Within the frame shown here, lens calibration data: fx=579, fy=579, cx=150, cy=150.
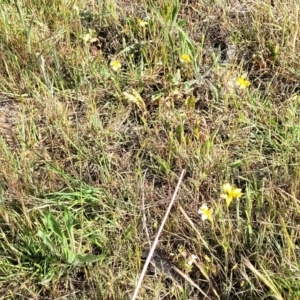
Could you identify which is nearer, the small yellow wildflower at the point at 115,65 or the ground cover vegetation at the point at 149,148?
the ground cover vegetation at the point at 149,148

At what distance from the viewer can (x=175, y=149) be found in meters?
2.03

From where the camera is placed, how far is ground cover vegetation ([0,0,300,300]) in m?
1.77

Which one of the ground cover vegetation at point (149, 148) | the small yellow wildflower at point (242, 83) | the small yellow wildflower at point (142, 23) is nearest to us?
the ground cover vegetation at point (149, 148)

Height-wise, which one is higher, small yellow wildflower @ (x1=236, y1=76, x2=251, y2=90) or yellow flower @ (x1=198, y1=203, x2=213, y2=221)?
small yellow wildflower @ (x1=236, y1=76, x2=251, y2=90)

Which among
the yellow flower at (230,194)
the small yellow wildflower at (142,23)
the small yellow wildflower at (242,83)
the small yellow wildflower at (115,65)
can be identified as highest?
the small yellow wildflower at (142,23)

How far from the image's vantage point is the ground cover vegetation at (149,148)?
5.81ft

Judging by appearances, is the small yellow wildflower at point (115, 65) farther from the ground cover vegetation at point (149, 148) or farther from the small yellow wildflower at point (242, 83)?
the small yellow wildflower at point (242, 83)

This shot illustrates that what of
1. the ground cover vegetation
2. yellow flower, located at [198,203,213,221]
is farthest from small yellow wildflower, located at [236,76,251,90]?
yellow flower, located at [198,203,213,221]

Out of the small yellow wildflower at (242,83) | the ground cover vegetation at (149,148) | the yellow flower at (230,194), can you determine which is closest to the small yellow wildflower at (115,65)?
the ground cover vegetation at (149,148)

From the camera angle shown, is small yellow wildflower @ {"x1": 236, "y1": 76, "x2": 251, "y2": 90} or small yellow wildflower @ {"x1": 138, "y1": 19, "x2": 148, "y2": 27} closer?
small yellow wildflower @ {"x1": 236, "y1": 76, "x2": 251, "y2": 90}

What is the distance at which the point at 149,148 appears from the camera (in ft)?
6.81

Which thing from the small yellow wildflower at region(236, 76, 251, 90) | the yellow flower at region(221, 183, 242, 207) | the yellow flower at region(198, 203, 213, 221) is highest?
the small yellow wildflower at region(236, 76, 251, 90)

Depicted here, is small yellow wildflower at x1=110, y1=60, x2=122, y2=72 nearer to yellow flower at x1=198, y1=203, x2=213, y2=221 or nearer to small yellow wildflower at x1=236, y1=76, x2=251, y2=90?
small yellow wildflower at x1=236, y1=76, x2=251, y2=90

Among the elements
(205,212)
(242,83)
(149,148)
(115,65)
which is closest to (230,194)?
(205,212)
